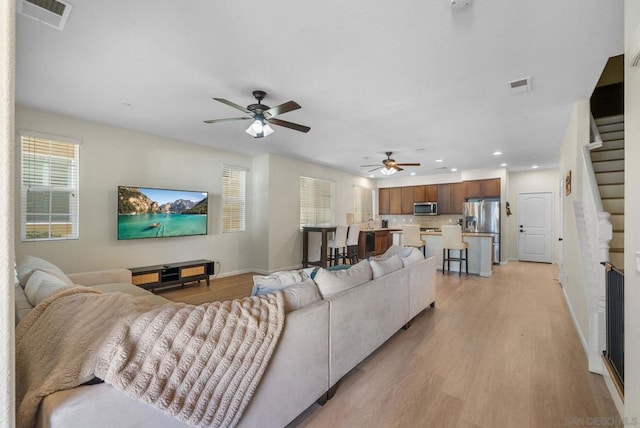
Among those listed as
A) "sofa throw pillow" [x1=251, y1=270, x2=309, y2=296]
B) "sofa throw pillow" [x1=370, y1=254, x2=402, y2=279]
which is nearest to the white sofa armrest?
"sofa throw pillow" [x1=251, y1=270, x2=309, y2=296]

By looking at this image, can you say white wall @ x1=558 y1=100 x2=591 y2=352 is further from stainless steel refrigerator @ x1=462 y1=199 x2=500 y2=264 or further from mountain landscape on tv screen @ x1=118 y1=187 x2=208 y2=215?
mountain landscape on tv screen @ x1=118 y1=187 x2=208 y2=215

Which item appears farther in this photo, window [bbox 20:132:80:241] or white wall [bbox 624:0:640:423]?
window [bbox 20:132:80:241]

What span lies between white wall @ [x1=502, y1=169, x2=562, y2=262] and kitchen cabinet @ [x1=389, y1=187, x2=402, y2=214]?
→ 9.84 ft

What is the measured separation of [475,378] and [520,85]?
281 cm

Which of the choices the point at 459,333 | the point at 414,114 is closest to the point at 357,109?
the point at 414,114

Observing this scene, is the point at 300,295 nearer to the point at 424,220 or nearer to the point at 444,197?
the point at 444,197

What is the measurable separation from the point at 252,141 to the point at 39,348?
166 inches

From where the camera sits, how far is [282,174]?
6195 mm

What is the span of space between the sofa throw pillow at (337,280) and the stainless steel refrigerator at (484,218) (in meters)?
6.14

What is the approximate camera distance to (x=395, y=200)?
9.38m

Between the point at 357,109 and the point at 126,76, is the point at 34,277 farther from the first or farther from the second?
the point at 357,109

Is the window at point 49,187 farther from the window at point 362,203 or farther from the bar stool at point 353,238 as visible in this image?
the window at point 362,203

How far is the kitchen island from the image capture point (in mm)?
5688

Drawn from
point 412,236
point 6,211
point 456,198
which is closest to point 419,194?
point 456,198
